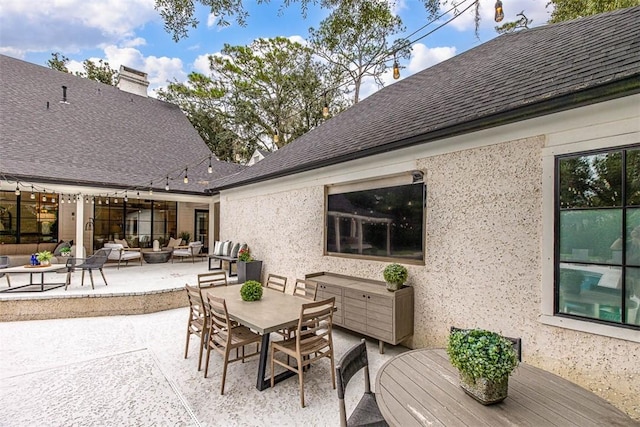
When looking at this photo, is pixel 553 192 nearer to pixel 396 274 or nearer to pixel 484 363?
pixel 396 274

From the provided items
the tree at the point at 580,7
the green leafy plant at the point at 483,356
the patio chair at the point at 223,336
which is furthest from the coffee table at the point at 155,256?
the tree at the point at 580,7

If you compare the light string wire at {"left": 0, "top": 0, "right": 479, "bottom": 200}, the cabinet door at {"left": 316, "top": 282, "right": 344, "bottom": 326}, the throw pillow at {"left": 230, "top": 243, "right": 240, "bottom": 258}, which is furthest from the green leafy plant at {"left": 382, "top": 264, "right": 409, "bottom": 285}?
the throw pillow at {"left": 230, "top": 243, "right": 240, "bottom": 258}

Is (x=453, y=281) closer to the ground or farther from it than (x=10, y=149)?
closer to the ground

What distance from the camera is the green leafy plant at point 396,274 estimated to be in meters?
4.35

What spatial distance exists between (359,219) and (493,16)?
3618 mm

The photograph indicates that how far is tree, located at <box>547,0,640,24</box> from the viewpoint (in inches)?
286

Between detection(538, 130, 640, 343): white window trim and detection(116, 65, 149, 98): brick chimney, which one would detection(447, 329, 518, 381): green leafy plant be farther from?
detection(116, 65, 149, 98): brick chimney

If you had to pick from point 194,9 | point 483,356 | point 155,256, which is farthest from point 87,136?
point 483,356

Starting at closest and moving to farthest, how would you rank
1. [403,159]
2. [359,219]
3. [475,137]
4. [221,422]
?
[221,422], [475,137], [403,159], [359,219]

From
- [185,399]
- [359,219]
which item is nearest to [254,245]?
[359,219]

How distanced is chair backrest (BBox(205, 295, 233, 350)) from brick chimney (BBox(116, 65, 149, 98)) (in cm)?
1456

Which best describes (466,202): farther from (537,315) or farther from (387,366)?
(387,366)

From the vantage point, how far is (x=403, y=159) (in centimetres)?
475

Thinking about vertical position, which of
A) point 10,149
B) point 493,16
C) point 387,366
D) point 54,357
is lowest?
point 54,357
